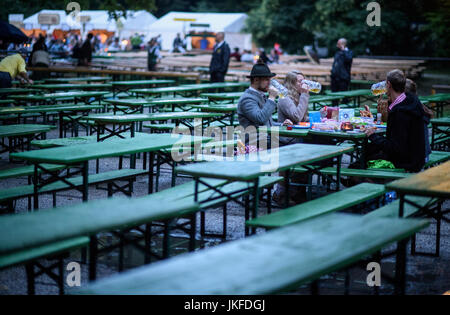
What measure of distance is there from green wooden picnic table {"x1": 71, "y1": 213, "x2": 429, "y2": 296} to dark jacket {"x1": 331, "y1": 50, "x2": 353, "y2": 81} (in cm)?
1276

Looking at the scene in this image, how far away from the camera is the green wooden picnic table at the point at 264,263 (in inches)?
107

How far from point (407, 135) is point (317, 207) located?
191 cm

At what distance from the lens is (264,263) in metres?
3.09

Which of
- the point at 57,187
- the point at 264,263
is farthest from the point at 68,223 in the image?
the point at 57,187

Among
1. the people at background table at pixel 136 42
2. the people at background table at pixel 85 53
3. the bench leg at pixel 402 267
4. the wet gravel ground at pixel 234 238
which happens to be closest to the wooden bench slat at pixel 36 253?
the wet gravel ground at pixel 234 238

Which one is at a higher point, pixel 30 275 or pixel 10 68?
pixel 10 68

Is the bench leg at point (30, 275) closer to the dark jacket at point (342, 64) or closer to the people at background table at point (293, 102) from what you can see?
the people at background table at point (293, 102)

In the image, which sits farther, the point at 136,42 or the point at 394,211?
the point at 136,42

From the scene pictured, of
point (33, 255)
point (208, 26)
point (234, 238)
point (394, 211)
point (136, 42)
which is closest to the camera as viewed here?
point (33, 255)

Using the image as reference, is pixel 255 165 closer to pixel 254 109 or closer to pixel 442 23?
pixel 254 109

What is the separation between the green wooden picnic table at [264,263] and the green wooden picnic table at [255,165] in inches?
36.1

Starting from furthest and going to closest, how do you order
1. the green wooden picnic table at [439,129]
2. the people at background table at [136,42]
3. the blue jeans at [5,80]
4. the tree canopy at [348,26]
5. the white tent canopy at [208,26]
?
the people at background table at [136,42], the white tent canopy at [208,26], the tree canopy at [348,26], the blue jeans at [5,80], the green wooden picnic table at [439,129]

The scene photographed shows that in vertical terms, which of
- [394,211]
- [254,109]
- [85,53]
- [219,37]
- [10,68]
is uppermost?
[219,37]
